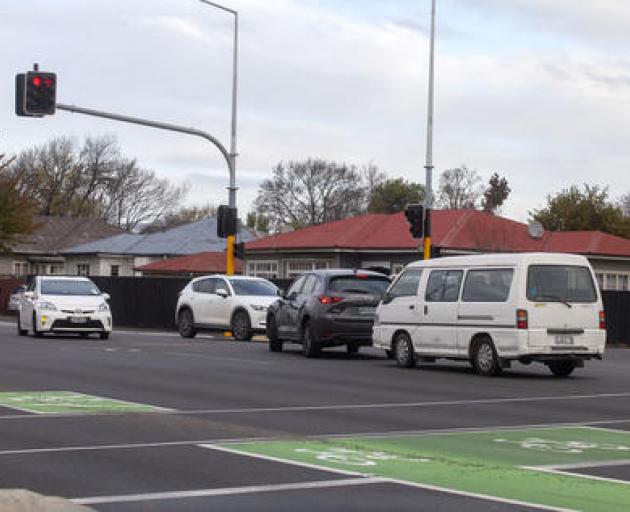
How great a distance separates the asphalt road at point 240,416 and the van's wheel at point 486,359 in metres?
0.34

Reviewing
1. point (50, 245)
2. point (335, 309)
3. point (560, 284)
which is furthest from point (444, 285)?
point (50, 245)

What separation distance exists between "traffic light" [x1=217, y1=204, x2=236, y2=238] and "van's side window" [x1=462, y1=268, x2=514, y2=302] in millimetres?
15658

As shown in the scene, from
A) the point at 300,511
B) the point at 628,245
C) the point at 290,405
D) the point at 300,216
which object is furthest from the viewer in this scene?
the point at 300,216

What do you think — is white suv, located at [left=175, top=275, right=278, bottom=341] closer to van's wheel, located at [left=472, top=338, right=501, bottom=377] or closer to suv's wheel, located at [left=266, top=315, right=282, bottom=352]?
suv's wheel, located at [left=266, top=315, right=282, bottom=352]

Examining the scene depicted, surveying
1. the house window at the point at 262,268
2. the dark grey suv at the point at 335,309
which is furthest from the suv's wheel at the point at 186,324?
the house window at the point at 262,268

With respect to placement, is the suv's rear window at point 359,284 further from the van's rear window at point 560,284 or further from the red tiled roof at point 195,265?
the red tiled roof at point 195,265

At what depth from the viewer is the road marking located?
8445mm

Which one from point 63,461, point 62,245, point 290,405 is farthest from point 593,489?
point 62,245

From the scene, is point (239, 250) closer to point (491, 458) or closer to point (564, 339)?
point (564, 339)

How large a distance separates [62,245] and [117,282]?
41439 mm

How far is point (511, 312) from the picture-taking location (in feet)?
65.1

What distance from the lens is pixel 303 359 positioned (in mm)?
24625

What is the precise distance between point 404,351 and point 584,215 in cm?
5433

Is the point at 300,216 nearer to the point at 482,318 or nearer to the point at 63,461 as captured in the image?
the point at 482,318
